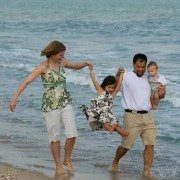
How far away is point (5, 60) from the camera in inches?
918

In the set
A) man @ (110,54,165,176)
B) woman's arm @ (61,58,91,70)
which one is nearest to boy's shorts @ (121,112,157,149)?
man @ (110,54,165,176)

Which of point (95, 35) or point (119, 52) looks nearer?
point (119, 52)

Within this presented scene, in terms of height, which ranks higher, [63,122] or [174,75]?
[63,122]

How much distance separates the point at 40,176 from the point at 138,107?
4.62 ft

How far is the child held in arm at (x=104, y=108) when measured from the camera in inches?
302

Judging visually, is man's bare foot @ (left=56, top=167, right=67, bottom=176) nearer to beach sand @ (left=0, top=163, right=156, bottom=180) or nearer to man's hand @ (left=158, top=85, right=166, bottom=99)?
beach sand @ (left=0, top=163, right=156, bottom=180)

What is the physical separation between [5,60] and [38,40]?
1031 cm

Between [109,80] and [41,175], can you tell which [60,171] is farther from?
[109,80]

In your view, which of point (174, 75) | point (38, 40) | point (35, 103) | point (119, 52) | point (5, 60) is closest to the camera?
point (35, 103)

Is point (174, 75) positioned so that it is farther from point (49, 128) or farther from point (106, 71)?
point (49, 128)

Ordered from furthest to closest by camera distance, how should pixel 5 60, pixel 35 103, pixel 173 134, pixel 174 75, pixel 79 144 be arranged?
pixel 5 60, pixel 174 75, pixel 35 103, pixel 173 134, pixel 79 144

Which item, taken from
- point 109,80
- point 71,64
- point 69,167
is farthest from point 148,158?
point 71,64

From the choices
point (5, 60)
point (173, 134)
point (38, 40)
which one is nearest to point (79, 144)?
point (173, 134)

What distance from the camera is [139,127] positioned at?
25.9 feet
